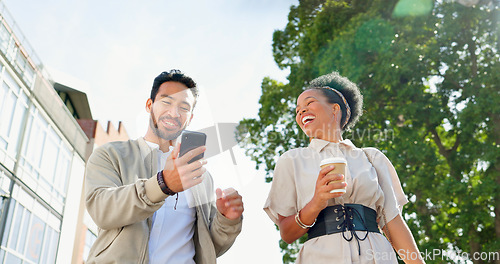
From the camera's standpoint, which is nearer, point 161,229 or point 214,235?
point 161,229

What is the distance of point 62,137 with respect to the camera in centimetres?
1939

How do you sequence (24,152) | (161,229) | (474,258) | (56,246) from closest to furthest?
(161,229) → (474,258) → (24,152) → (56,246)

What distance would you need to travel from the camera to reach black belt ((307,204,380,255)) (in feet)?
9.23

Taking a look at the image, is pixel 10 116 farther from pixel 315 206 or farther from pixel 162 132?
pixel 315 206

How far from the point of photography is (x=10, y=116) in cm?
1427

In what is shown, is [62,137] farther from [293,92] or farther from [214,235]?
[214,235]

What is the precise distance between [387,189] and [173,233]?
1.45 meters

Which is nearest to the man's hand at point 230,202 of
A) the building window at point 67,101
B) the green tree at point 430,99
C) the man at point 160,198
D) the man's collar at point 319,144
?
the man at point 160,198

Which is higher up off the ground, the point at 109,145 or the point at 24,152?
the point at 24,152

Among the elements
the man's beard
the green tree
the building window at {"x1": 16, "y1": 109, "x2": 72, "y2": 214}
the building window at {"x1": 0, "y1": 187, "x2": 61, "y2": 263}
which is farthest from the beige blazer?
the building window at {"x1": 16, "y1": 109, "x2": 72, "y2": 214}

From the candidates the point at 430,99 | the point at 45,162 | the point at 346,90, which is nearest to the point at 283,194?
the point at 346,90

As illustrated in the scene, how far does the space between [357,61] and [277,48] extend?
13.3ft

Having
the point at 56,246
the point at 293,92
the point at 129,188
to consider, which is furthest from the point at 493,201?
the point at 56,246

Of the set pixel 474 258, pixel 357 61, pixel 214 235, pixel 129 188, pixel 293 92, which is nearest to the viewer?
pixel 129 188
